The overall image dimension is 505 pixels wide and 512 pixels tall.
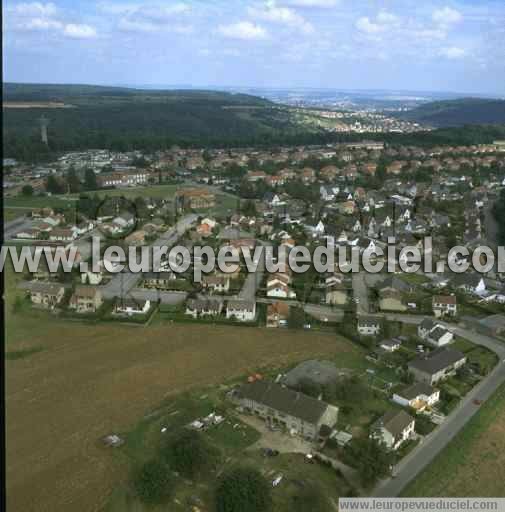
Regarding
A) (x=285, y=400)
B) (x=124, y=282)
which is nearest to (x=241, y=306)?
(x=124, y=282)

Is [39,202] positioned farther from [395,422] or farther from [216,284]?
[395,422]

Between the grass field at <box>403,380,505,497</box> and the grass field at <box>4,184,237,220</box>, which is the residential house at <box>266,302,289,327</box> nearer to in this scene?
the grass field at <box>403,380,505,497</box>

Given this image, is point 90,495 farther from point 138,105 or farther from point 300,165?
point 138,105

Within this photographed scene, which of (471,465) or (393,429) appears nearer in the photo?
(471,465)

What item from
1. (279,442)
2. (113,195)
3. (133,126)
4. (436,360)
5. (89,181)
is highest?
(133,126)

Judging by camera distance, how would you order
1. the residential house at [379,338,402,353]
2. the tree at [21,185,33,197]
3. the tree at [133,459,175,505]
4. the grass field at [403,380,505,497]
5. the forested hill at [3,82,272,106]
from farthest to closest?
the forested hill at [3,82,272,106], the tree at [21,185,33,197], the residential house at [379,338,402,353], the grass field at [403,380,505,497], the tree at [133,459,175,505]

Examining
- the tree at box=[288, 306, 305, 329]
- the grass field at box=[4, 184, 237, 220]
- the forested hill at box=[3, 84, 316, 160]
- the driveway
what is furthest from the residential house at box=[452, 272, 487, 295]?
the forested hill at box=[3, 84, 316, 160]

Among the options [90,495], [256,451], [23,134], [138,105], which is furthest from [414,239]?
[138,105]
